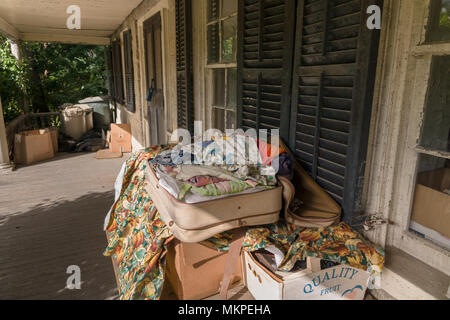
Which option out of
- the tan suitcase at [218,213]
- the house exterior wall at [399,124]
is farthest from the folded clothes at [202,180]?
the house exterior wall at [399,124]

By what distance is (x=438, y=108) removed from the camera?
4.92 feet

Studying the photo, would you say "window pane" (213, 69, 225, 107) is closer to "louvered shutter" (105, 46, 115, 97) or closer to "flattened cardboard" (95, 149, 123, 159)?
"flattened cardboard" (95, 149, 123, 159)

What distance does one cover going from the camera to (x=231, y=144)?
2.31 meters

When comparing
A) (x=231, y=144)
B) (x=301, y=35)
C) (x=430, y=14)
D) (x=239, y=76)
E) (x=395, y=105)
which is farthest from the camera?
(x=239, y=76)

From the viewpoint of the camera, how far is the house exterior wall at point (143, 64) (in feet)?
13.6

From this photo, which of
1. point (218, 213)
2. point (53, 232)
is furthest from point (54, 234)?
point (218, 213)

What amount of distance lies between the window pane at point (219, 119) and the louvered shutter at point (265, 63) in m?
0.59

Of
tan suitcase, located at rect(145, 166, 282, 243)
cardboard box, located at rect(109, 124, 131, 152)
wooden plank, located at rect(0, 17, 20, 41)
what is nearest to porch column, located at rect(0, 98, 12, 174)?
cardboard box, located at rect(109, 124, 131, 152)

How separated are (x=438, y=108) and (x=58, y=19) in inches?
307

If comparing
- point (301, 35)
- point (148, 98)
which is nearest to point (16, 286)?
point (301, 35)

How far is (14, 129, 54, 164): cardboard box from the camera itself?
242 inches

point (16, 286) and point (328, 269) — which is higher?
point (328, 269)

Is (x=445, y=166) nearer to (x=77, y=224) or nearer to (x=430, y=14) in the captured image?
(x=430, y=14)

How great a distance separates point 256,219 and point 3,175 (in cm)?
521
